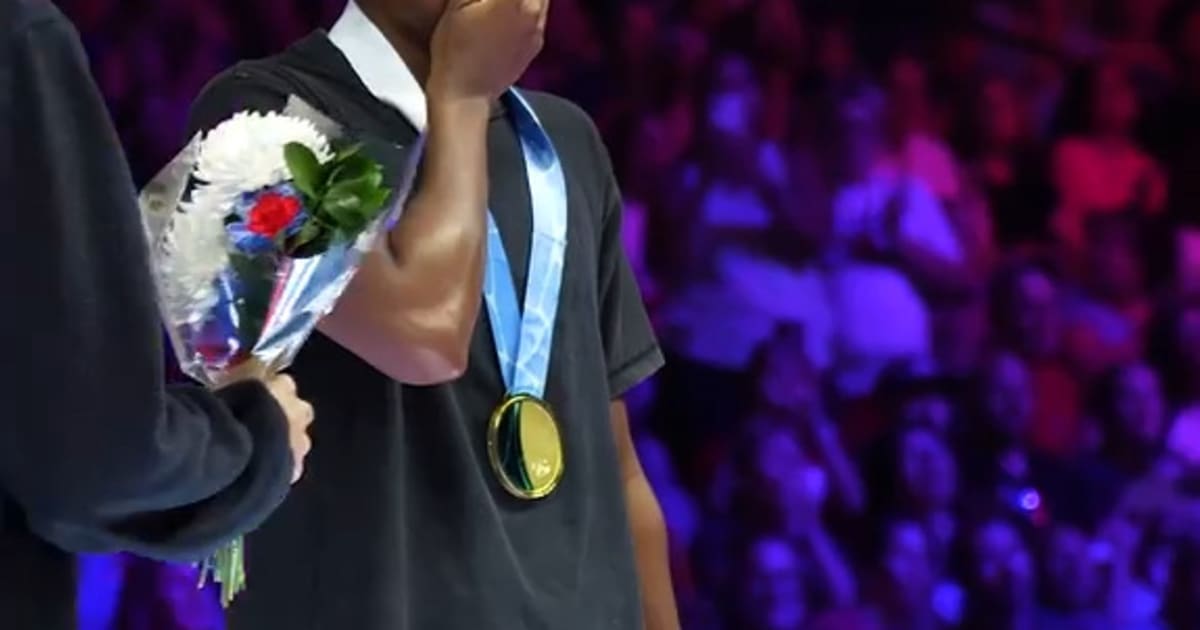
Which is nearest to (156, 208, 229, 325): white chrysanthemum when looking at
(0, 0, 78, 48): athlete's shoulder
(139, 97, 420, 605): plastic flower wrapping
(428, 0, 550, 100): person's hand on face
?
(139, 97, 420, 605): plastic flower wrapping

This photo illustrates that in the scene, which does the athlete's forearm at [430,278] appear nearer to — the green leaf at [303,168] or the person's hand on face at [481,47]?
the person's hand on face at [481,47]

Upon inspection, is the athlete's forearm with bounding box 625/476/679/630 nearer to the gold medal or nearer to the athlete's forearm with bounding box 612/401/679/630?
the athlete's forearm with bounding box 612/401/679/630

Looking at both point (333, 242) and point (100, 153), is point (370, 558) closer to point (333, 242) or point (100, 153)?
point (333, 242)

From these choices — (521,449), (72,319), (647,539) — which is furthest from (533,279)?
(72,319)

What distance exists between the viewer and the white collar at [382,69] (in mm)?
1277

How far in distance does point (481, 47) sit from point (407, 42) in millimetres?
111

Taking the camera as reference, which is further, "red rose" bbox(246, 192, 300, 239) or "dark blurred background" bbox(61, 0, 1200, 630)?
"dark blurred background" bbox(61, 0, 1200, 630)

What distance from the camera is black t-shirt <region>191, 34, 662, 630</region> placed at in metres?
Answer: 1.19

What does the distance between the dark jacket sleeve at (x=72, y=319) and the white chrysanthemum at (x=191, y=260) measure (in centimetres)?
10

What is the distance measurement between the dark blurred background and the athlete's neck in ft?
5.71

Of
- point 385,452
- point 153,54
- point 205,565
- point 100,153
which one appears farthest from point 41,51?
point 153,54

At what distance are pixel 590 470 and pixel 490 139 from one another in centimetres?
25

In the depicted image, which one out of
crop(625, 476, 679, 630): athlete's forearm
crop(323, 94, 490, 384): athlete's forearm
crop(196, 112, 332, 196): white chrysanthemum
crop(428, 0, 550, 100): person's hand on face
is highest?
crop(196, 112, 332, 196): white chrysanthemum

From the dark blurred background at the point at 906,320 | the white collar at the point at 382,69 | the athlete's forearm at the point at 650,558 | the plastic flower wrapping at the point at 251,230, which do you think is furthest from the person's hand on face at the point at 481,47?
the dark blurred background at the point at 906,320
